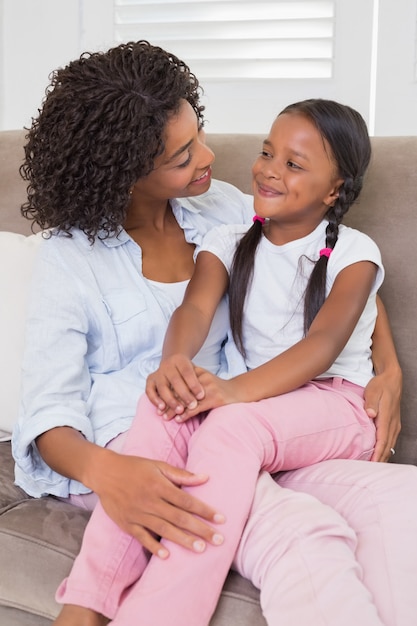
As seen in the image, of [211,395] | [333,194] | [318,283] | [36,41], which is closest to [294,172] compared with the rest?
[333,194]

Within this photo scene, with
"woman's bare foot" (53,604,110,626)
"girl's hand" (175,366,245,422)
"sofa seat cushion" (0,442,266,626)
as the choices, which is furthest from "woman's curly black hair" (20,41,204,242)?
"woman's bare foot" (53,604,110,626)

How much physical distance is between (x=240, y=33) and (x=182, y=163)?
1.35m

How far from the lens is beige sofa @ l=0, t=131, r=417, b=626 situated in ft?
3.76

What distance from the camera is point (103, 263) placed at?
141 cm

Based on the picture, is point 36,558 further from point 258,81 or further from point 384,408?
point 258,81

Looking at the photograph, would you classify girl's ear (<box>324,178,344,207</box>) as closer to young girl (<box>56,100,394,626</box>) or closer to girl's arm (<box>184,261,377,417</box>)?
young girl (<box>56,100,394,626</box>)

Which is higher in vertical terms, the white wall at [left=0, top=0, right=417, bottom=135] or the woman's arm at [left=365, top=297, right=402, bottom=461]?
the white wall at [left=0, top=0, right=417, bottom=135]

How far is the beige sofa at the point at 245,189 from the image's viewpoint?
3.76 ft

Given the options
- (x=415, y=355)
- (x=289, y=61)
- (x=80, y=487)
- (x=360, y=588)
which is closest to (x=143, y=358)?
(x=80, y=487)

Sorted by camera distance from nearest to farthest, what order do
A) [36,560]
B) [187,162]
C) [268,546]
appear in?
[268,546], [36,560], [187,162]

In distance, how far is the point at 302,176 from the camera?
139cm

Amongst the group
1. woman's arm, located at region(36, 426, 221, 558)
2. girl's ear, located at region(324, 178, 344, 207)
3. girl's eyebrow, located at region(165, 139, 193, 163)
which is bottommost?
woman's arm, located at region(36, 426, 221, 558)

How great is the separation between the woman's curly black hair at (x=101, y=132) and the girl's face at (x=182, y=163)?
17 millimetres

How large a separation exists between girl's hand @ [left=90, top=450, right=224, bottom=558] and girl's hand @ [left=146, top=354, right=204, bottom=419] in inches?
3.9
